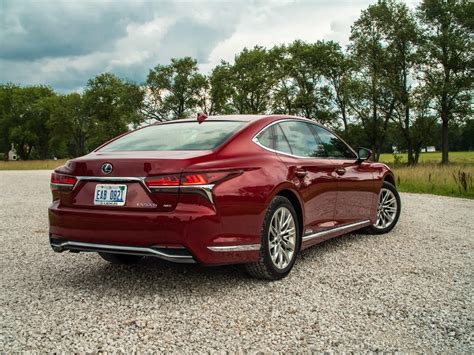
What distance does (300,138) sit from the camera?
5180mm

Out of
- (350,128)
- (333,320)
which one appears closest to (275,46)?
(350,128)

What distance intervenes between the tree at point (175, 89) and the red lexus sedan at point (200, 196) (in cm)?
5699

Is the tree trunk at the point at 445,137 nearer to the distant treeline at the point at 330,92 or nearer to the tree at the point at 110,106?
the distant treeline at the point at 330,92

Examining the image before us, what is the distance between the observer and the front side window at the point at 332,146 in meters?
5.65

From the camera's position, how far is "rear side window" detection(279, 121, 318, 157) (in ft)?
16.3

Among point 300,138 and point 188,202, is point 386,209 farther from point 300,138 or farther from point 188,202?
point 188,202

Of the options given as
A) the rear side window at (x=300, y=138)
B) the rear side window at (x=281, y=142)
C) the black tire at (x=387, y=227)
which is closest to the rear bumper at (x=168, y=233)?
the rear side window at (x=281, y=142)

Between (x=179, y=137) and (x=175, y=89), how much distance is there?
58.7 metres

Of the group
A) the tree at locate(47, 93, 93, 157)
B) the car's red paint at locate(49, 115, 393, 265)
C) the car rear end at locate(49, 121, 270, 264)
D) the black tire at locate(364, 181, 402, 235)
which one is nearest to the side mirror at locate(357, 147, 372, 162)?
the black tire at locate(364, 181, 402, 235)

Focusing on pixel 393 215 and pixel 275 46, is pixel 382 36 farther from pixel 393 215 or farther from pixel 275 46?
pixel 393 215

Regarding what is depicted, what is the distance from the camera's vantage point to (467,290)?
421 centimetres

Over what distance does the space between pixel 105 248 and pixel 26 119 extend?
7817cm

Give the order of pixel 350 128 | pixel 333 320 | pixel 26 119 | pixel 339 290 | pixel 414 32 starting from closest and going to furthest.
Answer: pixel 333 320, pixel 339 290, pixel 414 32, pixel 350 128, pixel 26 119

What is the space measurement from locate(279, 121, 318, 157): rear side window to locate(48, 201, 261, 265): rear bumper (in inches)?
48.0
